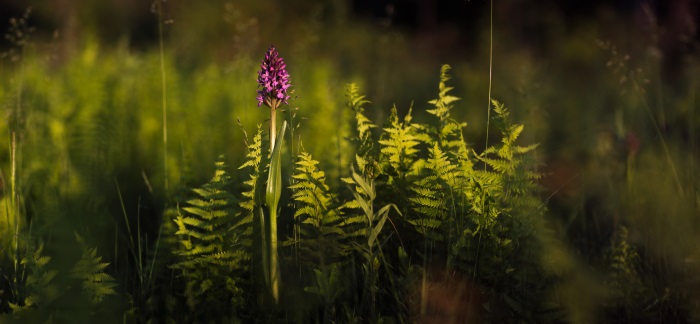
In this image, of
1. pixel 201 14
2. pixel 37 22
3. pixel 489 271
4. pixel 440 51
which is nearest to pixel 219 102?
pixel 489 271

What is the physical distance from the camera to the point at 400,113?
15.8ft

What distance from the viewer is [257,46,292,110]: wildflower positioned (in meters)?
Result: 1.55

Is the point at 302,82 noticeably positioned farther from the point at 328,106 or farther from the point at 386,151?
the point at 386,151

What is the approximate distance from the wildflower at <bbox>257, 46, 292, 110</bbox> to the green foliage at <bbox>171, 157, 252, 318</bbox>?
0.21 metres

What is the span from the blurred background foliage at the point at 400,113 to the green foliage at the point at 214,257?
255 mm

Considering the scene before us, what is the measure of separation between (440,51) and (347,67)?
3.46 metres

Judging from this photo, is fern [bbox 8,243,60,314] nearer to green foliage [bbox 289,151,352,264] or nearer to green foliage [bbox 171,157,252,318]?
green foliage [bbox 171,157,252,318]

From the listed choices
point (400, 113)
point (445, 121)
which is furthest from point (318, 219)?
point (400, 113)

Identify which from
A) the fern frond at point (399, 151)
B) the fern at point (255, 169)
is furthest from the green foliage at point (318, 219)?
the fern frond at point (399, 151)

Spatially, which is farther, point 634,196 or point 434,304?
point 634,196

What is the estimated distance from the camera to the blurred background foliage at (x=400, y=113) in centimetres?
190

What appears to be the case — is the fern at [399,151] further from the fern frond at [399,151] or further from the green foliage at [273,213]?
the green foliage at [273,213]

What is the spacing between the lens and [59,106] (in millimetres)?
3385

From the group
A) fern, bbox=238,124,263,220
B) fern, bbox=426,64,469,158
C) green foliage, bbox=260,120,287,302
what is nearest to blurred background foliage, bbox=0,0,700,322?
fern, bbox=426,64,469,158
